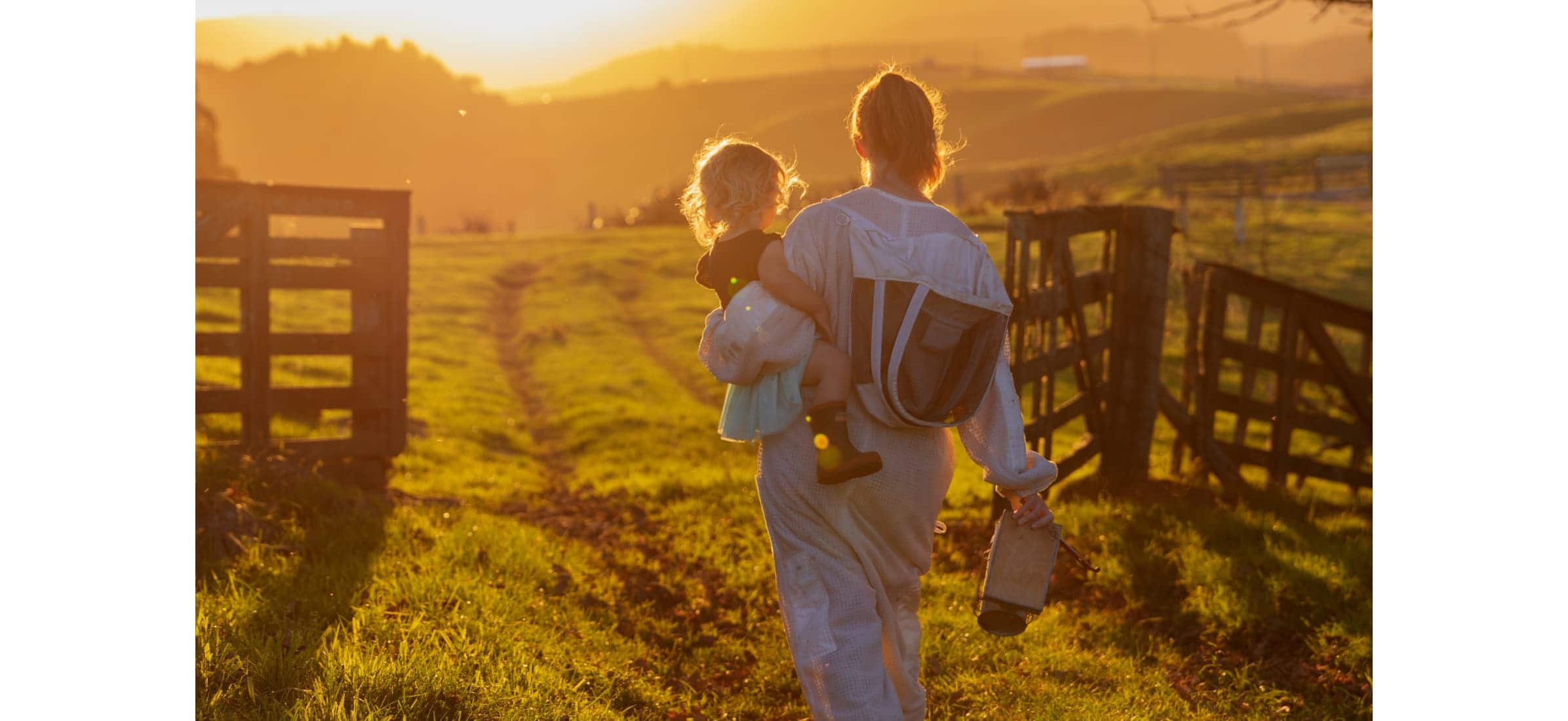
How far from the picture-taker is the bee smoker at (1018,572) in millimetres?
4004

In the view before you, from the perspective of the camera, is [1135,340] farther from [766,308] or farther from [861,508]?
[766,308]

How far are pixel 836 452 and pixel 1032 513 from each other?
83cm

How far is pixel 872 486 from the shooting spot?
150 inches

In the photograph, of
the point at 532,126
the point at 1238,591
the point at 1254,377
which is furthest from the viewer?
the point at 532,126

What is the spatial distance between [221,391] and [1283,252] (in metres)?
23.9

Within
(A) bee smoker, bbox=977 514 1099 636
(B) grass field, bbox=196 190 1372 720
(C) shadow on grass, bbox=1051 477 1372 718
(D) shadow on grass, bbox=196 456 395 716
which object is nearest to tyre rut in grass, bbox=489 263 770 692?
(B) grass field, bbox=196 190 1372 720

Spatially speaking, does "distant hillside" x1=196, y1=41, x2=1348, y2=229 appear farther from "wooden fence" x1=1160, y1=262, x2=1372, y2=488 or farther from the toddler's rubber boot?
the toddler's rubber boot

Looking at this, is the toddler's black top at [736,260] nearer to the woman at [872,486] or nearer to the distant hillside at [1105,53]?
the woman at [872,486]

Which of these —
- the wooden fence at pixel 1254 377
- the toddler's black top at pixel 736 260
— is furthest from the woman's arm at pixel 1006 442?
the wooden fence at pixel 1254 377

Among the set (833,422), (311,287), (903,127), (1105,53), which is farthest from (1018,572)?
(1105,53)

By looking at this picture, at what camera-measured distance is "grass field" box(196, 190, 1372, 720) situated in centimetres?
456

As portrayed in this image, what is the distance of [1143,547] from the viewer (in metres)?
6.91

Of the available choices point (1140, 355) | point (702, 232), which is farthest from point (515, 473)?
point (702, 232)

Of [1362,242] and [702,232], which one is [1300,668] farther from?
[1362,242]
